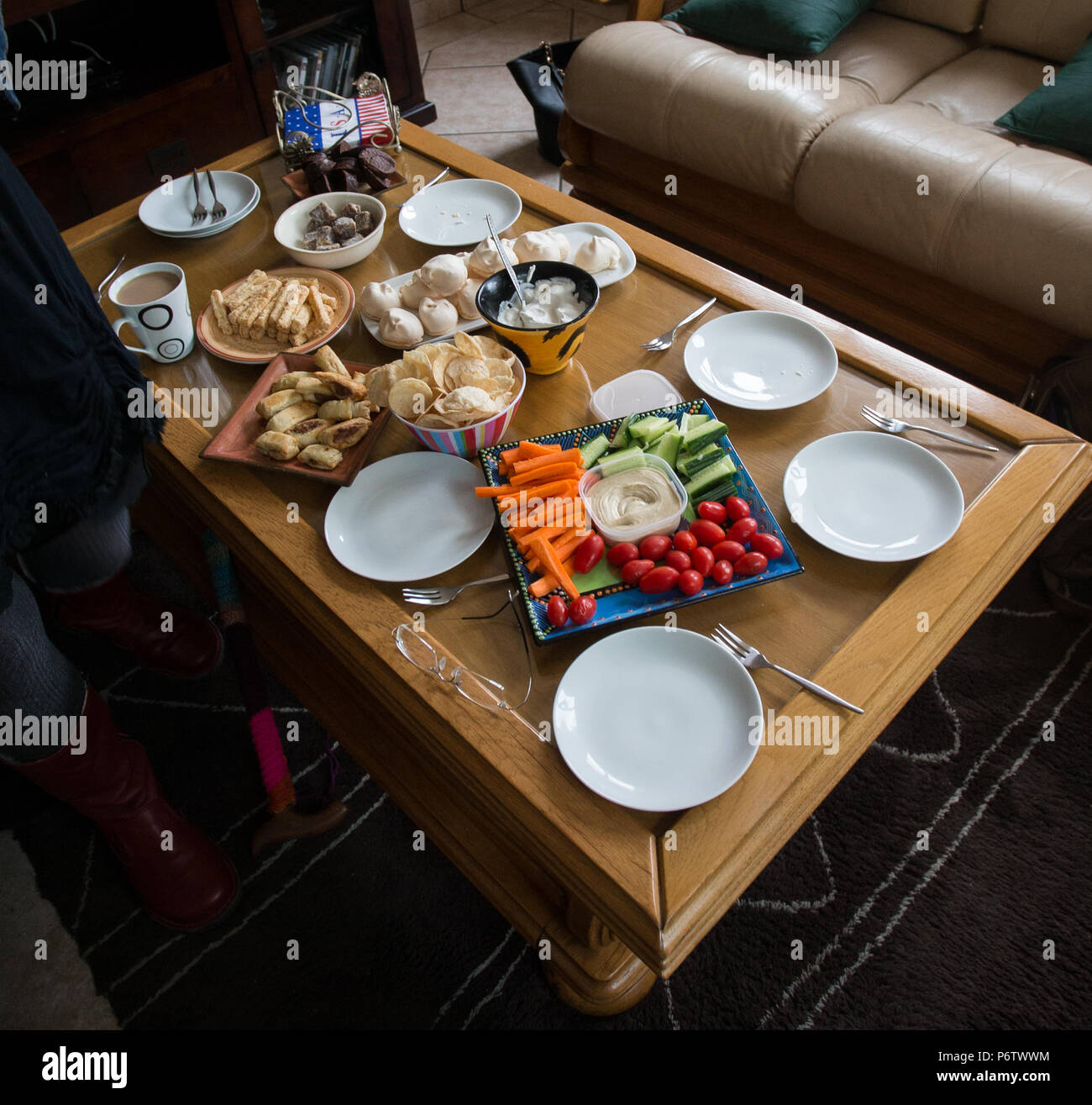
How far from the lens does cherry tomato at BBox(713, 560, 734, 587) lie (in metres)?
0.92

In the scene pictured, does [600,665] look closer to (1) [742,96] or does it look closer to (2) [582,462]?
(2) [582,462]

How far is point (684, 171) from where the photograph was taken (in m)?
2.24

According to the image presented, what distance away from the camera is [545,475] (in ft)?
3.29

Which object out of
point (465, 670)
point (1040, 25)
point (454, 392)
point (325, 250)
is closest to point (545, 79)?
point (1040, 25)

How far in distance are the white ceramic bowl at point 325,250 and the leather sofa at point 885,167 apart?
1.01m

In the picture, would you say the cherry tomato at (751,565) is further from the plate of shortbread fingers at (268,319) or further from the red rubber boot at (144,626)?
the red rubber boot at (144,626)

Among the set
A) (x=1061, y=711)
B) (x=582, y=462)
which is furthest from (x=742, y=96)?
(x=1061, y=711)

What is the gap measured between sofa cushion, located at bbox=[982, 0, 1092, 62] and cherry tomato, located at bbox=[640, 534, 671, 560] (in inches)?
77.2

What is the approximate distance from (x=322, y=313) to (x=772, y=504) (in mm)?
768

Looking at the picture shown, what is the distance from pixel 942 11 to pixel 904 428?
1769 millimetres

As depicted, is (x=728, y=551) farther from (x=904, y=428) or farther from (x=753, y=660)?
(x=904, y=428)

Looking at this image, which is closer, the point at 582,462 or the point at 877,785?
the point at 582,462

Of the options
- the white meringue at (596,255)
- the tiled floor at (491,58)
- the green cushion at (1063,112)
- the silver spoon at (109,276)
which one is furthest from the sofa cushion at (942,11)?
the silver spoon at (109,276)

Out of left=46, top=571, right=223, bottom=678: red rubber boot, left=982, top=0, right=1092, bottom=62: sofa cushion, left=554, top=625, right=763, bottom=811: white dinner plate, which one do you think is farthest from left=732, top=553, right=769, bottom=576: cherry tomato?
left=982, top=0, right=1092, bottom=62: sofa cushion
